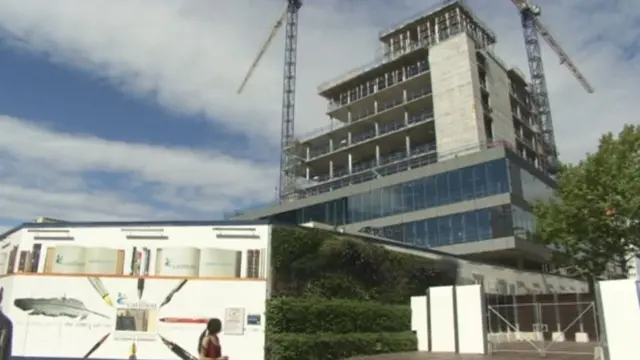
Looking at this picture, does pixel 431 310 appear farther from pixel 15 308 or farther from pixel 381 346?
pixel 15 308

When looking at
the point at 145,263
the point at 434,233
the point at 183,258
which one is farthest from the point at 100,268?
the point at 434,233

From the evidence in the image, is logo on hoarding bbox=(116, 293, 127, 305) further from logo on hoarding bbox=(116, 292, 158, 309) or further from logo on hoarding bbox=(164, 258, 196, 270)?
logo on hoarding bbox=(164, 258, 196, 270)

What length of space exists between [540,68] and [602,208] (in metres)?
67.5

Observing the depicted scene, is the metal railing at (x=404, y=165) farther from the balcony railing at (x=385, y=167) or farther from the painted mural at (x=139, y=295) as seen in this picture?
the painted mural at (x=139, y=295)

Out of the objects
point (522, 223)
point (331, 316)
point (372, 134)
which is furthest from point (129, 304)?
point (372, 134)

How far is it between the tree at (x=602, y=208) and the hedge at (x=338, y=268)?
1084 centimetres

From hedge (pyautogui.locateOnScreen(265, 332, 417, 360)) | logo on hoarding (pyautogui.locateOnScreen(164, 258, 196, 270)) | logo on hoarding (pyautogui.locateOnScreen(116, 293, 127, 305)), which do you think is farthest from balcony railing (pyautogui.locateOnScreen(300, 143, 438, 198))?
logo on hoarding (pyautogui.locateOnScreen(116, 293, 127, 305))

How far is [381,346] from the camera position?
24.5 m

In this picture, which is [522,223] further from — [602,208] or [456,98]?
[456,98]

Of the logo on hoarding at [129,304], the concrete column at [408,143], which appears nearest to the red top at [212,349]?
the logo on hoarding at [129,304]

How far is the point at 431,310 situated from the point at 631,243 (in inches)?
564

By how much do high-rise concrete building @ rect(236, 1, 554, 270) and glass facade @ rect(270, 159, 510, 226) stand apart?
0.10m

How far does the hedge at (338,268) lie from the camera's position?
23.6 meters

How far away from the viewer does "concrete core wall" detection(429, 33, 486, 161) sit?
56906mm
